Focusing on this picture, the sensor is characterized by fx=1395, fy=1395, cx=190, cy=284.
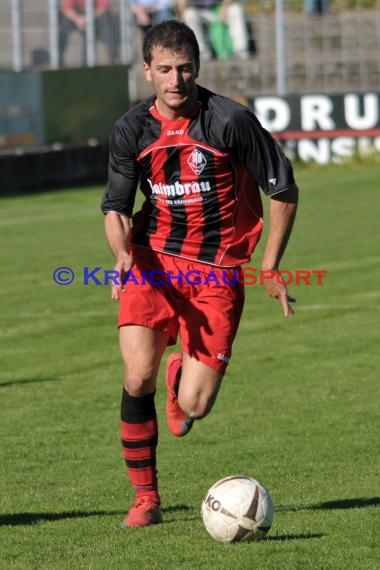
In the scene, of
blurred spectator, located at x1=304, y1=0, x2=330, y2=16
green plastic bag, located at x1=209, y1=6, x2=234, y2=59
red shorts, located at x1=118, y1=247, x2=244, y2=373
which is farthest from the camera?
blurred spectator, located at x1=304, y1=0, x2=330, y2=16

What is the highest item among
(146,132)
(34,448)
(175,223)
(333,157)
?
(146,132)

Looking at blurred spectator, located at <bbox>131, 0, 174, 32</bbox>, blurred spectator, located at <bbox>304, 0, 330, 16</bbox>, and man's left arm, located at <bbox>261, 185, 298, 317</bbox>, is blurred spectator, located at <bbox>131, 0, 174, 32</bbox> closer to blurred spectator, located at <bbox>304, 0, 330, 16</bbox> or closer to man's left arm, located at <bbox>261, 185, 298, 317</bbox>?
blurred spectator, located at <bbox>304, 0, 330, 16</bbox>

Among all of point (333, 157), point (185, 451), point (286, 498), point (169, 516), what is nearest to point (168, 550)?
point (169, 516)

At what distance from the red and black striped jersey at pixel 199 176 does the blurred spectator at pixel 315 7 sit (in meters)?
24.7

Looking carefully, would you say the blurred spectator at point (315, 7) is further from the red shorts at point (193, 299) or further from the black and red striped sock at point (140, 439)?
the black and red striped sock at point (140, 439)

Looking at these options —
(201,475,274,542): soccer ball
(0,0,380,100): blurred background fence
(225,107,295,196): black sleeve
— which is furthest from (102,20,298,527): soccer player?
(0,0,380,100): blurred background fence

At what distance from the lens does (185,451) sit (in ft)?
26.9

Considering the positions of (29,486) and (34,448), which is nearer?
(29,486)

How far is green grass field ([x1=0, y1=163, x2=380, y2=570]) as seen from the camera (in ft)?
19.8

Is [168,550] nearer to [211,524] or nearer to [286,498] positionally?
[211,524]

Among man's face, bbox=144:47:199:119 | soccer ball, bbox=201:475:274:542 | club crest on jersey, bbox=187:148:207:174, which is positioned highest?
man's face, bbox=144:47:199:119

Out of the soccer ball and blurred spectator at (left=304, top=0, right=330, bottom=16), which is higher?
the soccer ball

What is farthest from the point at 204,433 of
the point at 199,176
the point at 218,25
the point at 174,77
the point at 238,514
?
the point at 218,25

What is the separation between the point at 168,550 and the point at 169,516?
0.77 meters
